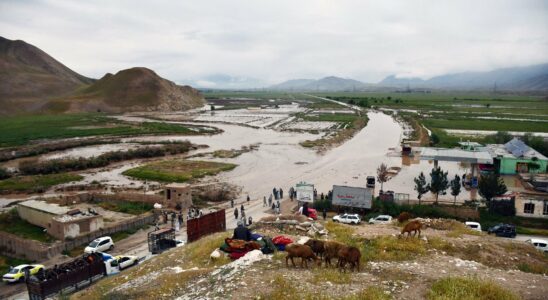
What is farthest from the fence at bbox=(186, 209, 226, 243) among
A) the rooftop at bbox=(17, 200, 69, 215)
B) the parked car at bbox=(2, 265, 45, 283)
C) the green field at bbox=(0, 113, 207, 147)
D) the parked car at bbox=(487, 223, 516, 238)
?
the green field at bbox=(0, 113, 207, 147)

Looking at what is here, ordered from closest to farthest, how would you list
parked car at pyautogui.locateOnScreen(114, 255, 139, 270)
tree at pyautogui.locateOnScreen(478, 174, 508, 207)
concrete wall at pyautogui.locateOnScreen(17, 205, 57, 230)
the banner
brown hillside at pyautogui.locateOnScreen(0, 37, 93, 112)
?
parked car at pyautogui.locateOnScreen(114, 255, 139, 270), concrete wall at pyautogui.locateOnScreen(17, 205, 57, 230), the banner, tree at pyautogui.locateOnScreen(478, 174, 508, 207), brown hillside at pyautogui.locateOnScreen(0, 37, 93, 112)

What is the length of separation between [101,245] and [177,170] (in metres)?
23.1

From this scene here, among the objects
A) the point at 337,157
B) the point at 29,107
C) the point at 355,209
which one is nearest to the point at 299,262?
the point at 355,209

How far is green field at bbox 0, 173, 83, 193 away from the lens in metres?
38.9

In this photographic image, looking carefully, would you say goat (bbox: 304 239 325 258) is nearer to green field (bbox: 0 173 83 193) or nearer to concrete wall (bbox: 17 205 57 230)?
concrete wall (bbox: 17 205 57 230)

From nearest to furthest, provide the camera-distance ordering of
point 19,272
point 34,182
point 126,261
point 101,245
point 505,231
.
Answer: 1. point 19,272
2. point 126,261
3. point 101,245
4. point 505,231
5. point 34,182

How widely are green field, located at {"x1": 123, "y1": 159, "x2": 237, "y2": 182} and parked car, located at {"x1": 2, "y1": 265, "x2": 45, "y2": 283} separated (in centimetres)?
2140

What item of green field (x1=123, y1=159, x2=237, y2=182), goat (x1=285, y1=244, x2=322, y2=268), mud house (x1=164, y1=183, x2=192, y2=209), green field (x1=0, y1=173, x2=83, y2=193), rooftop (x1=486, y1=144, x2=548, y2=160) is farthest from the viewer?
green field (x1=123, y1=159, x2=237, y2=182)

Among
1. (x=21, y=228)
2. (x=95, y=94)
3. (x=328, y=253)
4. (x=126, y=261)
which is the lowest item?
(x=21, y=228)

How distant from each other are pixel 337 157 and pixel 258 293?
45.3m

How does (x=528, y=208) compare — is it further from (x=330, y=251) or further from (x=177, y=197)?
(x=177, y=197)

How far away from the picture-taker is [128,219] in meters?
27.4

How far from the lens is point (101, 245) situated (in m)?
23.3

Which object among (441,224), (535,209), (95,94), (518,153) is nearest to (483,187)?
(535,209)
